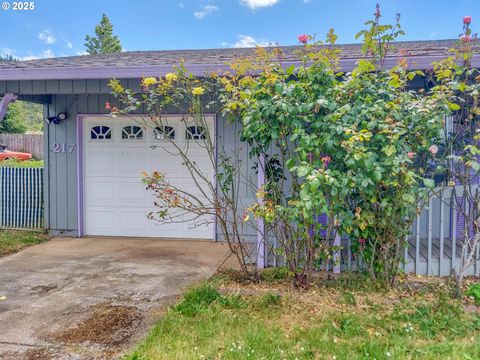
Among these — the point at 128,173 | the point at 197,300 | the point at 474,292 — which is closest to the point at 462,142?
the point at 474,292

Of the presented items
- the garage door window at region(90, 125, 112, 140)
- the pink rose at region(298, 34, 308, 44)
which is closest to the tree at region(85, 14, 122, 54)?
the garage door window at region(90, 125, 112, 140)

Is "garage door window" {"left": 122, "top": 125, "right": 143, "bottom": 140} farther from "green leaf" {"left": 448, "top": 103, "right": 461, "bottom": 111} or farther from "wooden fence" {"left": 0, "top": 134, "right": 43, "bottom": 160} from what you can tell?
"wooden fence" {"left": 0, "top": 134, "right": 43, "bottom": 160}

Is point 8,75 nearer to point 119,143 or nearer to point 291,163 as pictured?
point 119,143

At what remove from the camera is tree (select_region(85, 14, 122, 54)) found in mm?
28062

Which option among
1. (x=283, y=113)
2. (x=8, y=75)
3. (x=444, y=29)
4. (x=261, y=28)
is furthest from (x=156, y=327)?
(x=261, y=28)

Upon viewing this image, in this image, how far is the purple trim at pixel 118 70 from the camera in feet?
14.2

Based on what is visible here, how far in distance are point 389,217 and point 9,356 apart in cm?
315

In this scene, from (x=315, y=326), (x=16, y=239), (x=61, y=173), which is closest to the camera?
(x=315, y=326)

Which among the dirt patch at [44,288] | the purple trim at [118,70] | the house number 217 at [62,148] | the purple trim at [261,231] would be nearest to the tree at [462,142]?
the purple trim at [118,70]

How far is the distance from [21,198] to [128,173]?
6.54ft

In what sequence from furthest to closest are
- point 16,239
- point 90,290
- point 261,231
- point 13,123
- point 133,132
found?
point 13,123 < point 133,132 < point 16,239 < point 261,231 < point 90,290

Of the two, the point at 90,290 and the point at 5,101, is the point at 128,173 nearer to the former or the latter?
the point at 5,101

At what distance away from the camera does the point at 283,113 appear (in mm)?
3439

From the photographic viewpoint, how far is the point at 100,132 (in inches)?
266
